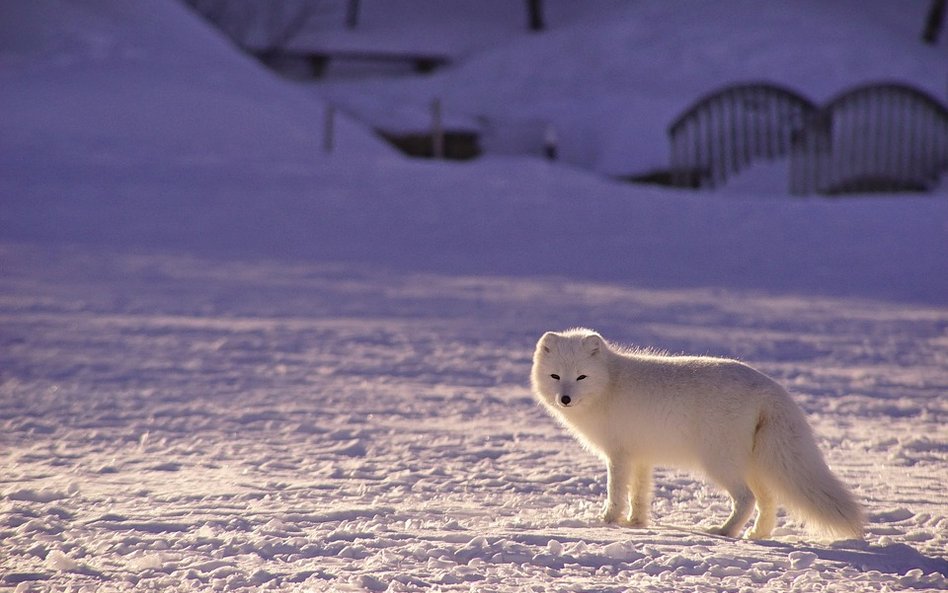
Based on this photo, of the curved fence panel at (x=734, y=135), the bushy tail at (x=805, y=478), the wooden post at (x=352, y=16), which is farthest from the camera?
the wooden post at (x=352, y=16)

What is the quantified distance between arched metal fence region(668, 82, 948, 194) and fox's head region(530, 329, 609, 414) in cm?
1368

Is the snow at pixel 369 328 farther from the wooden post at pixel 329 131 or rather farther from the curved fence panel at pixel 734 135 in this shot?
the curved fence panel at pixel 734 135

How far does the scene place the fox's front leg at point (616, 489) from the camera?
4.46m

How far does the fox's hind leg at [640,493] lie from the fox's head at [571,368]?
1.22 feet

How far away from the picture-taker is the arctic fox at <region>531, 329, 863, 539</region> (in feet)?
13.6

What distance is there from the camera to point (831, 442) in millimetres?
5918

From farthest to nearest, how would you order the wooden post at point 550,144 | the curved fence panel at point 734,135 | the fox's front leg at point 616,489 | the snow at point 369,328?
the wooden post at point 550,144
the curved fence panel at point 734,135
the fox's front leg at point 616,489
the snow at point 369,328

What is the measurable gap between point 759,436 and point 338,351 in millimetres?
4539

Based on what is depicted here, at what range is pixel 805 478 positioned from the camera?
4.15m

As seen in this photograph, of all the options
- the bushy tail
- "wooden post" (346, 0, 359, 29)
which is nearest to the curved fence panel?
the bushy tail

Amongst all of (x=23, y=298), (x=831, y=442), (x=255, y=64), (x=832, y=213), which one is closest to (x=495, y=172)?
(x=832, y=213)

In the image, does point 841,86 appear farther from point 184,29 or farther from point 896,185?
point 184,29

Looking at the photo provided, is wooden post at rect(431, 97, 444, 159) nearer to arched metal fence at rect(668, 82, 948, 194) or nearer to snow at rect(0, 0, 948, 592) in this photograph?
snow at rect(0, 0, 948, 592)

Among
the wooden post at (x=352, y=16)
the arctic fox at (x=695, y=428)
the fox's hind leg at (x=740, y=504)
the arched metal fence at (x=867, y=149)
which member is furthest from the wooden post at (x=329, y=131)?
the wooden post at (x=352, y=16)
